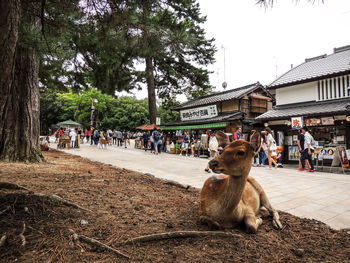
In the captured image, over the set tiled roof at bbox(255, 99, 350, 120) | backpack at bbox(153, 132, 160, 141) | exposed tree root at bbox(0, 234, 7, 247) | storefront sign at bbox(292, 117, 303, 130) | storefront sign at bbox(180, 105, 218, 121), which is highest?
storefront sign at bbox(180, 105, 218, 121)

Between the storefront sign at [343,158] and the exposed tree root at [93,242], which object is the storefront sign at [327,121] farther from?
the exposed tree root at [93,242]

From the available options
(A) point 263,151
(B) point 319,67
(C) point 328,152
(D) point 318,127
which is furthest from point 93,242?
(B) point 319,67

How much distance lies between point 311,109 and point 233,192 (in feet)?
36.7

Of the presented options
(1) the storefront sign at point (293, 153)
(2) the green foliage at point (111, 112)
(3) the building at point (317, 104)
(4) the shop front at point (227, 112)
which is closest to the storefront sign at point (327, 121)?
(3) the building at point (317, 104)

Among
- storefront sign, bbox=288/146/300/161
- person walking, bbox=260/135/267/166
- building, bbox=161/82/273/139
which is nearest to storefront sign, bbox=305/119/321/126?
storefront sign, bbox=288/146/300/161

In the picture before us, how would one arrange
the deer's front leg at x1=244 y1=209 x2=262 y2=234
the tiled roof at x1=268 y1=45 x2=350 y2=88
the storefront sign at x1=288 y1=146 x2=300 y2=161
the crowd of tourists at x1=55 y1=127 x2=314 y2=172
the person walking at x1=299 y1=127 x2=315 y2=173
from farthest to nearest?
the storefront sign at x1=288 y1=146 x2=300 y2=161, the tiled roof at x1=268 y1=45 x2=350 y2=88, the crowd of tourists at x1=55 y1=127 x2=314 y2=172, the person walking at x1=299 y1=127 x2=315 y2=173, the deer's front leg at x1=244 y1=209 x2=262 y2=234

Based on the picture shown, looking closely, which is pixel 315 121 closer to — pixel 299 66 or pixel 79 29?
pixel 299 66

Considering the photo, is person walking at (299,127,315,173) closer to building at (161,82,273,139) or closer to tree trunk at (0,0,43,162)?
building at (161,82,273,139)

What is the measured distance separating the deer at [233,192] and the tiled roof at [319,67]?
11.2 m

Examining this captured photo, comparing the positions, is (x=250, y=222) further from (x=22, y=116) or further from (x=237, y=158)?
(x=22, y=116)

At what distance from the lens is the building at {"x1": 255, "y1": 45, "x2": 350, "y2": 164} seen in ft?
33.2

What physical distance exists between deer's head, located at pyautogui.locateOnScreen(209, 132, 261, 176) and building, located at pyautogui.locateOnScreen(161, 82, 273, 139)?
12.7 metres

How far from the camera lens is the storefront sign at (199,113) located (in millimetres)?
17422

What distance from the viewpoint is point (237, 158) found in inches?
74.7
